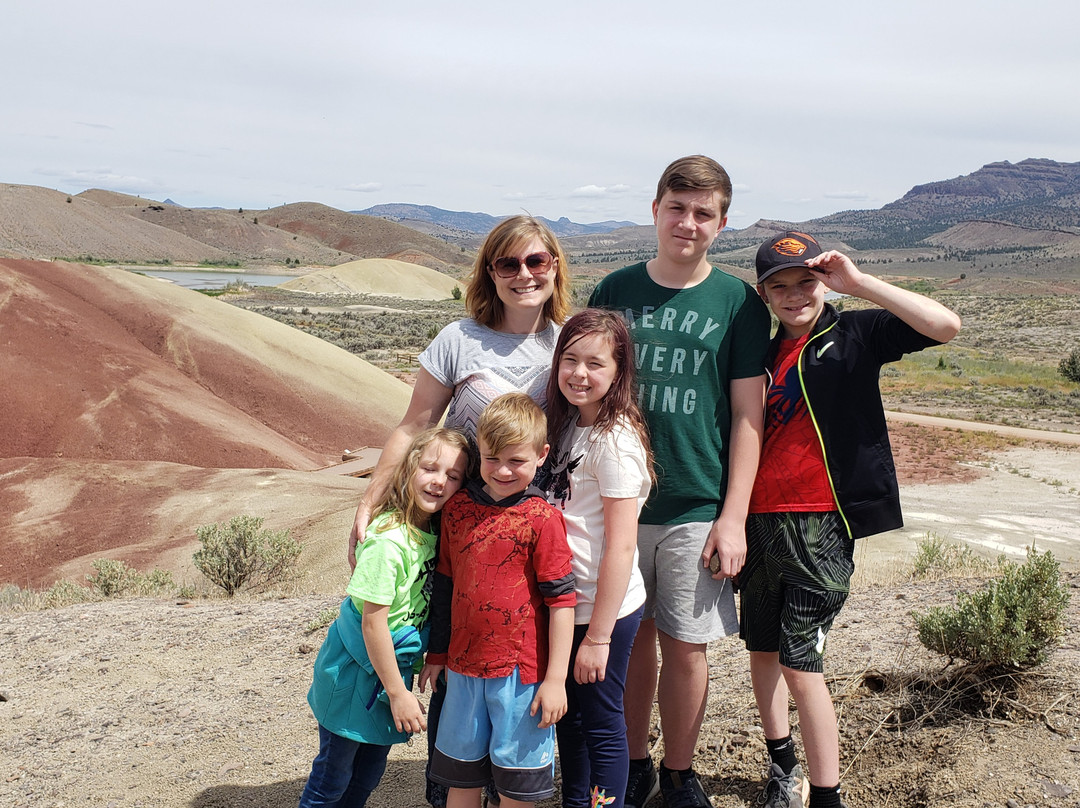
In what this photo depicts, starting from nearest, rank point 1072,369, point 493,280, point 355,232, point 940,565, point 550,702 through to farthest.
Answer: point 550,702 → point 493,280 → point 940,565 → point 1072,369 → point 355,232

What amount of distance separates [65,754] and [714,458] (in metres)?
3.18

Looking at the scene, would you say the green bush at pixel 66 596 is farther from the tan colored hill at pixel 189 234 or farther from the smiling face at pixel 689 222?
the tan colored hill at pixel 189 234

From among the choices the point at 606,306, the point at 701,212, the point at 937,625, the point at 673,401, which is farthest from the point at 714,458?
the point at 937,625

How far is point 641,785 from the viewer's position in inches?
110

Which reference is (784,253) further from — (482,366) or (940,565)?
(940,565)

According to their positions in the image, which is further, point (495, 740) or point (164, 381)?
point (164, 381)

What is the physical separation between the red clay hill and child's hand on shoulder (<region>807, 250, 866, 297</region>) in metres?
6.97


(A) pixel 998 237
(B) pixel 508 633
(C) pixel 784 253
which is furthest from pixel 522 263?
(A) pixel 998 237

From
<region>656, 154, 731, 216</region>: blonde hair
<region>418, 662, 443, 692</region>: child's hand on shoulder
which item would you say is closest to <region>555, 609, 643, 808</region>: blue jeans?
<region>418, 662, 443, 692</region>: child's hand on shoulder

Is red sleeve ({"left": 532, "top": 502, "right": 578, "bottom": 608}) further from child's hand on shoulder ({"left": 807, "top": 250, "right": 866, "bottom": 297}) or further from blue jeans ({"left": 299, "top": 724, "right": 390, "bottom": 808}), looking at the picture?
child's hand on shoulder ({"left": 807, "top": 250, "right": 866, "bottom": 297})

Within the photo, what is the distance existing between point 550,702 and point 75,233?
9483cm

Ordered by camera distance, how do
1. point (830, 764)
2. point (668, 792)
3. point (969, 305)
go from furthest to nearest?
point (969, 305) → point (668, 792) → point (830, 764)

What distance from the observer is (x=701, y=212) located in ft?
8.19

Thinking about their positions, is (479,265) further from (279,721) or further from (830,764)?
(279,721)
